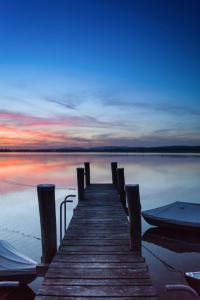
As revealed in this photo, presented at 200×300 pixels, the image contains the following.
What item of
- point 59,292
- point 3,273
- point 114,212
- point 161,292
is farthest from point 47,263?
point 161,292

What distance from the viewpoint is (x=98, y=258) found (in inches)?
165

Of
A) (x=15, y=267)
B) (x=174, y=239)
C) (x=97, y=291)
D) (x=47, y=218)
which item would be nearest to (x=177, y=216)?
(x=174, y=239)

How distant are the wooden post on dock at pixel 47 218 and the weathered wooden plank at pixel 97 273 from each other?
611mm

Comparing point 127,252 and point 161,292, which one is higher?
point 127,252

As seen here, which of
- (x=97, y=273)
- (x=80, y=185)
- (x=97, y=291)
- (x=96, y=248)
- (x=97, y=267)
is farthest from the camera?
(x=80, y=185)

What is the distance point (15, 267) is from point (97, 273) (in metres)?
4.08

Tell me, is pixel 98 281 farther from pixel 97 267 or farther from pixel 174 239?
pixel 174 239

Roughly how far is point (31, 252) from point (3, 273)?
378 cm

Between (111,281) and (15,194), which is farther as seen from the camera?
(15,194)

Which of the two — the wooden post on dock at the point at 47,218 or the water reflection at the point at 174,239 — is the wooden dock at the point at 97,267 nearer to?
the wooden post on dock at the point at 47,218

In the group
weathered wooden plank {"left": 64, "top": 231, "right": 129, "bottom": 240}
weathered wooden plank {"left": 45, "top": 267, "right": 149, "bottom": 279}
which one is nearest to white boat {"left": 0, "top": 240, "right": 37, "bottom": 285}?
weathered wooden plank {"left": 64, "top": 231, "right": 129, "bottom": 240}

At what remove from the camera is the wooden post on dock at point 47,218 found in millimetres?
4332

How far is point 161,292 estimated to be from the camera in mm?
6980

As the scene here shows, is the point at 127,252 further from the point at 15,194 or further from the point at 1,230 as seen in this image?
the point at 15,194
